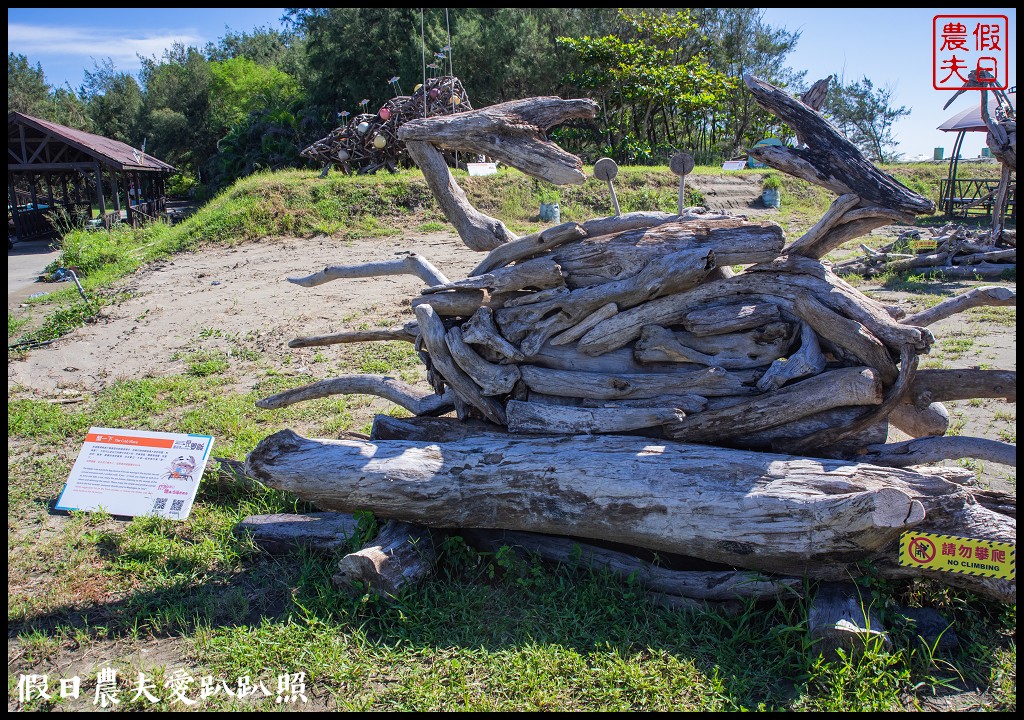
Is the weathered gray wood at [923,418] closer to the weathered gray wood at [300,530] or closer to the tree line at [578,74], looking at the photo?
the weathered gray wood at [300,530]

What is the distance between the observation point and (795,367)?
355 cm

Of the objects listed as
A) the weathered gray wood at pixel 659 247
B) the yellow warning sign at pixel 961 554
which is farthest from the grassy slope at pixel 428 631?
the weathered gray wood at pixel 659 247

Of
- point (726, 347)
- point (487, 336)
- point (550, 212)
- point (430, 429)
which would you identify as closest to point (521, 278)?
point (487, 336)

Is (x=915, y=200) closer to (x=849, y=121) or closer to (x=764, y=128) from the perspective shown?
(x=764, y=128)

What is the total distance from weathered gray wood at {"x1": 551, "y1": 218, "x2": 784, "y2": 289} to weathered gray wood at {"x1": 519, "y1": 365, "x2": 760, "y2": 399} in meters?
0.56

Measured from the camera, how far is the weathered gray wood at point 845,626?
2.89 m

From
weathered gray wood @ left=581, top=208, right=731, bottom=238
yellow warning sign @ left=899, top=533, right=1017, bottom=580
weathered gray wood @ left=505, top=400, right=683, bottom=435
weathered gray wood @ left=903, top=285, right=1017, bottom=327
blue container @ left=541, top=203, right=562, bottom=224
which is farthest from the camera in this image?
blue container @ left=541, top=203, right=562, bottom=224

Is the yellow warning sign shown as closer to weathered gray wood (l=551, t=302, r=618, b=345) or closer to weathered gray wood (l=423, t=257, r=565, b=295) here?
weathered gray wood (l=551, t=302, r=618, b=345)

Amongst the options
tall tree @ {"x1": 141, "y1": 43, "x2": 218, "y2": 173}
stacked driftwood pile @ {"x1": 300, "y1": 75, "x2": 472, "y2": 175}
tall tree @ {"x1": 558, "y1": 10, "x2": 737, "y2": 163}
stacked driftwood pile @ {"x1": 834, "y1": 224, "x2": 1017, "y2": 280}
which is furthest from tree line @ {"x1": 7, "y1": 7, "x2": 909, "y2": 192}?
stacked driftwood pile @ {"x1": 834, "y1": 224, "x2": 1017, "y2": 280}

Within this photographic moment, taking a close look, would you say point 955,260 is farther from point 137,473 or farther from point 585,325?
point 137,473

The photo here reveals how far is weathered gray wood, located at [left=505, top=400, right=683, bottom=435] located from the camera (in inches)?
143

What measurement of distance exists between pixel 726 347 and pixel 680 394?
1.27 feet

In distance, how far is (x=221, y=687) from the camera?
3.00 metres

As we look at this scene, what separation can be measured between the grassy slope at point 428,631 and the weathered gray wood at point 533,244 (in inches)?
66.1
